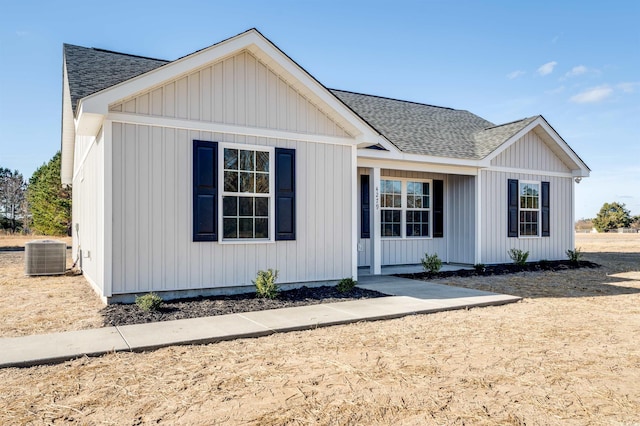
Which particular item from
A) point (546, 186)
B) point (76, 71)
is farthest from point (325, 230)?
point (546, 186)

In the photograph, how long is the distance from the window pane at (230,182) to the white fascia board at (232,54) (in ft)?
6.05

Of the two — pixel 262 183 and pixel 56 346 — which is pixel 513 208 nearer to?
pixel 262 183

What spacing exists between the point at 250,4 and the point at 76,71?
411 centimetres

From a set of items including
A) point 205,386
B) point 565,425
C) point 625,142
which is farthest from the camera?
point 625,142

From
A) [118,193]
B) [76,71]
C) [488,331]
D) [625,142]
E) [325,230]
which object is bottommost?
[488,331]

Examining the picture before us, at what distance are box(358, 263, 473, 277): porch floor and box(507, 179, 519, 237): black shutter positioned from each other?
179cm

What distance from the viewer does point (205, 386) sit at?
3.65 m

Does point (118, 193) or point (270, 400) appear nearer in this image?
point (270, 400)

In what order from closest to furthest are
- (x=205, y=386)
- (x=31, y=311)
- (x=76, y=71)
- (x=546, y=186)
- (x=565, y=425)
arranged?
1. (x=565, y=425)
2. (x=205, y=386)
3. (x=31, y=311)
4. (x=76, y=71)
5. (x=546, y=186)

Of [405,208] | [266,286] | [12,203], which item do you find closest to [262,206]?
[266,286]

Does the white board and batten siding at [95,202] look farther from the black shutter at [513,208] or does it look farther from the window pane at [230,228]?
the black shutter at [513,208]

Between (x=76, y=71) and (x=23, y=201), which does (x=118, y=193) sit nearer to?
(x=76, y=71)

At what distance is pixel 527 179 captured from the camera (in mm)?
13180

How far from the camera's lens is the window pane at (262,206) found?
7.95 m
